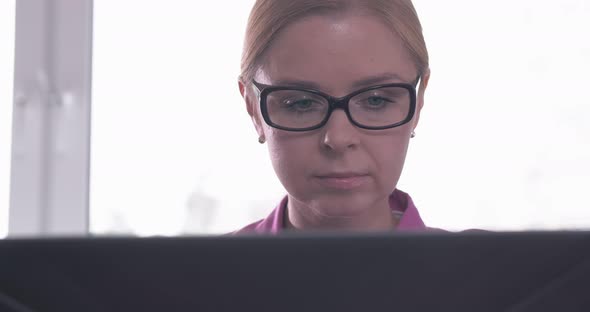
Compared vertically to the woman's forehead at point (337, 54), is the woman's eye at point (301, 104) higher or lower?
lower

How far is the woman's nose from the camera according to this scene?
96 cm

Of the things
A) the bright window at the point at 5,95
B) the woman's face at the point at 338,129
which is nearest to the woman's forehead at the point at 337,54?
the woman's face at the point at 338,129

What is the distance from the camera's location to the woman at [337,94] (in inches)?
38.3

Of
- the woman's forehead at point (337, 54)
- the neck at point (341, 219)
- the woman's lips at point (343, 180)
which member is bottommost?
the neck at point (341, 219)

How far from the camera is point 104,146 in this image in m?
1.97

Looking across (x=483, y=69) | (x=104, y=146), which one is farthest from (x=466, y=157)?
(x=104, y=146)

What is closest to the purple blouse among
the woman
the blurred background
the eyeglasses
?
the woman

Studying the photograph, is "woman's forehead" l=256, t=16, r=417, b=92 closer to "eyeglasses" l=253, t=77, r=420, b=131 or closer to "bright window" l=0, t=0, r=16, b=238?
"eyeglasses" l=253, t=77, r=420, b=131

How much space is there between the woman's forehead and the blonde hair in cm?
2

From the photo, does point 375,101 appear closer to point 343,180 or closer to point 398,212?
point 343,180

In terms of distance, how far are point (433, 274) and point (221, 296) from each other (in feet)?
0.42

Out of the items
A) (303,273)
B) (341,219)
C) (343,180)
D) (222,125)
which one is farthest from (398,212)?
(303,273)

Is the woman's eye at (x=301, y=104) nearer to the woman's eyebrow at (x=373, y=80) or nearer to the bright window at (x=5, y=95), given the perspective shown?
the woman's eyebrow at (x=373, y=80)

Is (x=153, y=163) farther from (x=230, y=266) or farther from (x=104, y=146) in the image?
(x=230, y=266)
